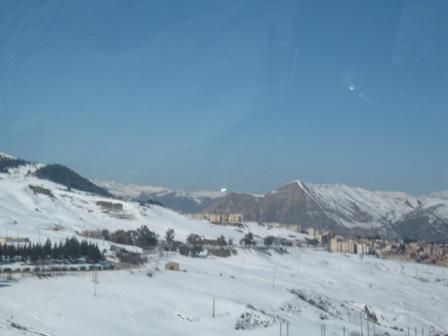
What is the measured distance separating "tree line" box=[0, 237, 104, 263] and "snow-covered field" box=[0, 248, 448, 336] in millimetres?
5464

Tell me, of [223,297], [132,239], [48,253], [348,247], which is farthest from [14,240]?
[348,247]

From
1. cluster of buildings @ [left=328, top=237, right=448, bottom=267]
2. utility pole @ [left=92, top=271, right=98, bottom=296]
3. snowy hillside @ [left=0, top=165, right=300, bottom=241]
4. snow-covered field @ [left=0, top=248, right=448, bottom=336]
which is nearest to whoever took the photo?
snow-covered field @ [left=0, top=248, right=448, bottom=336]

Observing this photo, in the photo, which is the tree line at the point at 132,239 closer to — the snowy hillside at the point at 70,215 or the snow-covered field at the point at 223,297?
the snowy hillside at the point at 70,215

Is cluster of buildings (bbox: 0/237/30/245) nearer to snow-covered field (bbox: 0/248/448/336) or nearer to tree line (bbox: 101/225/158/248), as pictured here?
snow-covered field (bbox: 0/248/448/336)

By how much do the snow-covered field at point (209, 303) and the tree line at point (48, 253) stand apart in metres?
5.46

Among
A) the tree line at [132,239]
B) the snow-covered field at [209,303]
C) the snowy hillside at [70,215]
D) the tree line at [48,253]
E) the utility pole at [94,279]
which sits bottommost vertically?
the snow-covered field at [209,303]

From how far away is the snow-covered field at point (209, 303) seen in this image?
3150 cm

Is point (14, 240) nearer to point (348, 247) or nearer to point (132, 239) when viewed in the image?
point (132, 239)

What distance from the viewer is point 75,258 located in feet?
163

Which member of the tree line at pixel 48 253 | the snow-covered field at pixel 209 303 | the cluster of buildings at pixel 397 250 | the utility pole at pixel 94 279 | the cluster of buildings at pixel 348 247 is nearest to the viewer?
the snow-covered field at pixel 209 303

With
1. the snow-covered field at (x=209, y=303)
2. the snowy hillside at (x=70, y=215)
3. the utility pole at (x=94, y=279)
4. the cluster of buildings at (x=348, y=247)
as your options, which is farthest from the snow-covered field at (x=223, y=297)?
the cluster of buildings at (x=348, y=247)

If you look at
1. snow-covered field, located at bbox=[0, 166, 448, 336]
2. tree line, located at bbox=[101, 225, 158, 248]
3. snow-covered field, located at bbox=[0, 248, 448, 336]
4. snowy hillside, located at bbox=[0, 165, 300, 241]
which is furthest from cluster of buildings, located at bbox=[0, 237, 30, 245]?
tree line, located at bbox=[101, 225, 158, 248]

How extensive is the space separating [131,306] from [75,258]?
15611 millimetres

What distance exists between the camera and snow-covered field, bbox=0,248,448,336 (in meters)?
31.5
